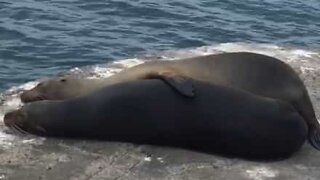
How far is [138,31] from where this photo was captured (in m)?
11.8

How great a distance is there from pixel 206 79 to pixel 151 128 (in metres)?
0.72

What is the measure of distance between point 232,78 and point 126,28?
5.47 meters

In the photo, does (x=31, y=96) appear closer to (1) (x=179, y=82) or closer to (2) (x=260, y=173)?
(1) (x=179, y=82)

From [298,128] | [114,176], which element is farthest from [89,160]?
[298,128]

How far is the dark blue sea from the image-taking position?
10.4 metres

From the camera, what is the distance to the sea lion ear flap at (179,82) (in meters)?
6.07

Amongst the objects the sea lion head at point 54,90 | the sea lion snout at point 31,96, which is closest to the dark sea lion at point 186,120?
the sea lion head at point 54,90

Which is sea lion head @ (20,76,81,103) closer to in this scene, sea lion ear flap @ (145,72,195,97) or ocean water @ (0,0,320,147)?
sea lion ear flap @ (145,72,195,97)

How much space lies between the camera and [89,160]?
5926mm

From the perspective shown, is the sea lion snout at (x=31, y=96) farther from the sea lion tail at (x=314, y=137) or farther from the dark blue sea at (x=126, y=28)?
the dark blue sea at (x=126, y=28)

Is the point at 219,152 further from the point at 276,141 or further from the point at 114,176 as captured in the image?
the point at 114,176

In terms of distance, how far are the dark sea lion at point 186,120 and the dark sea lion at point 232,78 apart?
25cm

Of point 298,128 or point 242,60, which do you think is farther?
point 242,60

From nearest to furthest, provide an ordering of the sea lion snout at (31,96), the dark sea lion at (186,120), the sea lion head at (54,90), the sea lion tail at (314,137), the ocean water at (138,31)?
the dark sea lion at (186,120)
the sea lion tail at (314,137)
the sea lion head at (54,90)
the sea lion snout at (31,96)
the ocean water at (138,31)
